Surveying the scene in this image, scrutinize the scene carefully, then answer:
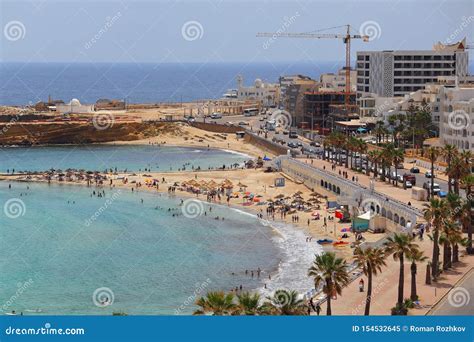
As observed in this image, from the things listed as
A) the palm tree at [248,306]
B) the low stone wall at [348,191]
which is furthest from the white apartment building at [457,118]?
the palm tree at [248,306]

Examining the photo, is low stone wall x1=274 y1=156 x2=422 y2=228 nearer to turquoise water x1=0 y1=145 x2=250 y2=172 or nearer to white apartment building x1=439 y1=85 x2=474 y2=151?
white apartment building x1=439 y1=85 x2=474 y2=151

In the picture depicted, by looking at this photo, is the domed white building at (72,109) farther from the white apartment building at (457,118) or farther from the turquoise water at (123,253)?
the white apartment building at (457,118)

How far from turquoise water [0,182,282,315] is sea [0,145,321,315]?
0.20 feet

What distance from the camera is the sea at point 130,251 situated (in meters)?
49.0

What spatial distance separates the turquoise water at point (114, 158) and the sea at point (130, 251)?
15710 mm

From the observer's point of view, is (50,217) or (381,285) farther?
(50,217)

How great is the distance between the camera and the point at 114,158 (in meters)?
117

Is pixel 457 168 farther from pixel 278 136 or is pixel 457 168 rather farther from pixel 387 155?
pixel 278 136

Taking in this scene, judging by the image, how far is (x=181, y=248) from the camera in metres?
61.5

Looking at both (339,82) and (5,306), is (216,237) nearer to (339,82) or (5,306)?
(5,306)

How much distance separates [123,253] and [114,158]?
5756 cm

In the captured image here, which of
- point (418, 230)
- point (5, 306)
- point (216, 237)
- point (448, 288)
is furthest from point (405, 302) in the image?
point (216, 237)

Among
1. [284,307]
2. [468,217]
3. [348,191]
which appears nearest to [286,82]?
[348,191]

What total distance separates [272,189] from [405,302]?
145ft
